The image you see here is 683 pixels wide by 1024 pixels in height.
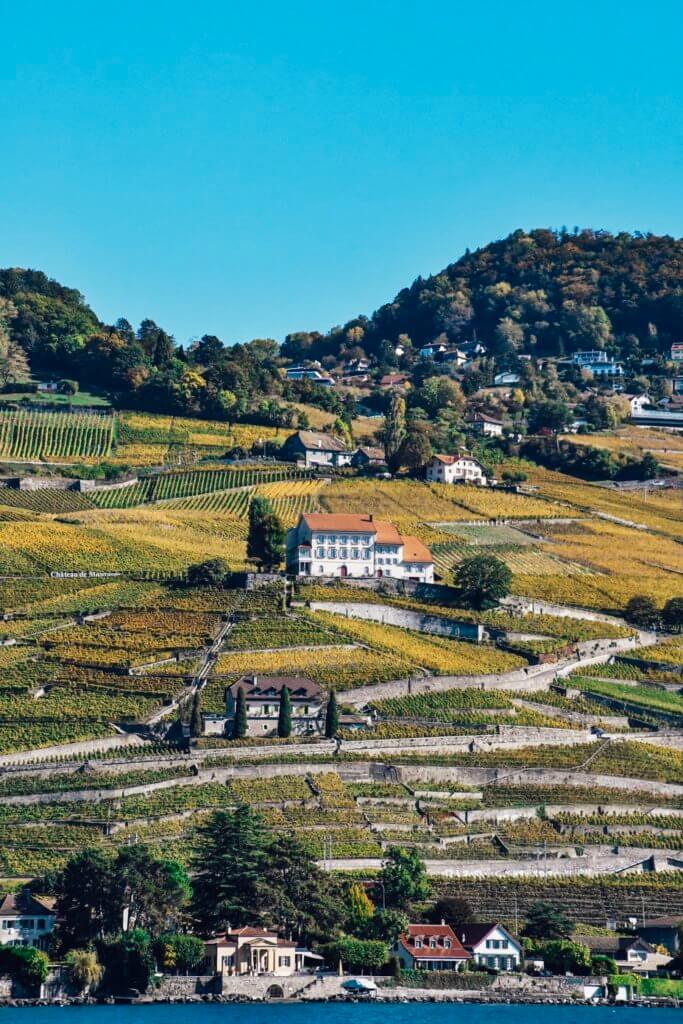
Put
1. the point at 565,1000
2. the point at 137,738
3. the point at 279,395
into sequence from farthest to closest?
the point at 279,395 → the point at 137,738 → the point at 565,1000

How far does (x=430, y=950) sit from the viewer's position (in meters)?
72.9

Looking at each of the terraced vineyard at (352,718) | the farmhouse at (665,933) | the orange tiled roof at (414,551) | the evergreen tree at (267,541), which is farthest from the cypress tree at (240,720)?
Answer: the orange tiled roof at (414,551)

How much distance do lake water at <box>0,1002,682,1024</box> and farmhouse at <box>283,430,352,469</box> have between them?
2988 inches

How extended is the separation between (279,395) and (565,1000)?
9838 cm

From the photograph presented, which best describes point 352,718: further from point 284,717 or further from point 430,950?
point 430,950

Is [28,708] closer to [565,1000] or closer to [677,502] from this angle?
[565,1000]

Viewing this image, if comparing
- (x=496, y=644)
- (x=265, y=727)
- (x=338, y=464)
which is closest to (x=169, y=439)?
(x=338, y=464)

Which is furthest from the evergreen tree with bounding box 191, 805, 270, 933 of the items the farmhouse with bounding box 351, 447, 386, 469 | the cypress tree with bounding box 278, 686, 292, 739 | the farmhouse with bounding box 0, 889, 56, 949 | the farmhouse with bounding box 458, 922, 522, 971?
the farmhouse with bounding box 351, 447, 386, 469

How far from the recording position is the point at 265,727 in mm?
89000

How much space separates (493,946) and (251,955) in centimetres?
980

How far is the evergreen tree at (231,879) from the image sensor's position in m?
72.9

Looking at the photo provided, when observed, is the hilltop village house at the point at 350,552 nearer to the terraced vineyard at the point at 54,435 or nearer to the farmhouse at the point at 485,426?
the terraced vineyard at the point at 54,435

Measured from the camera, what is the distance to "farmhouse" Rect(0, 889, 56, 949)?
232ft

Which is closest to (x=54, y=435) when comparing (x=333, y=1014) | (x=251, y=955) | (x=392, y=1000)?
(x=251, y=955)
